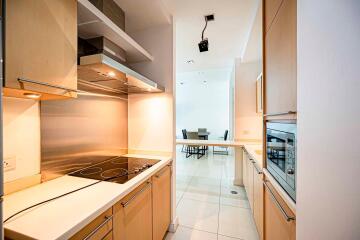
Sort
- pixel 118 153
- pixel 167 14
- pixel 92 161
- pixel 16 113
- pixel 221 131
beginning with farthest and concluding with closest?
pixel 221 131 < pixel 118 153 < pixel 167 14 < pixel 92 161 < pixel 16 113

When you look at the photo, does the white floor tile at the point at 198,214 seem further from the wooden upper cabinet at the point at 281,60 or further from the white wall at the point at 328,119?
the wooden upper cabinet at the point at 281,60

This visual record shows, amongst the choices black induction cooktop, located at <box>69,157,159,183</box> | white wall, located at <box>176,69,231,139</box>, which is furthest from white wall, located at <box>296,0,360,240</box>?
white wall, located at <box>176,69,231,139</box>

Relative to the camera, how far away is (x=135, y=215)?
1057mm

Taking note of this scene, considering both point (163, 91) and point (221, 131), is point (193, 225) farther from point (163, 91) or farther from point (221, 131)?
point (221, 131)

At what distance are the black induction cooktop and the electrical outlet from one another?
0.38 metres

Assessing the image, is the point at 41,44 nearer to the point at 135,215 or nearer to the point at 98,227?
the point at 98,227

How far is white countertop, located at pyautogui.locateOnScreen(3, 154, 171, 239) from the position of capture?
0.59 metres

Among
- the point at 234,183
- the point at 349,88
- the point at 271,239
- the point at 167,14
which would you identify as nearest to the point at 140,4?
the point at 167,14

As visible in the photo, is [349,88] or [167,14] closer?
[349,88]

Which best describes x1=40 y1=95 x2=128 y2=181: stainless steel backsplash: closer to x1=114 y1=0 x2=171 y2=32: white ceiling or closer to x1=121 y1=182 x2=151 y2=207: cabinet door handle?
x1=121 y1=182 x2=151 y2=207: cabinet door handle

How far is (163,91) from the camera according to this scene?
1733mm

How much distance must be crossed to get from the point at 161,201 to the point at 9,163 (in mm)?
1182

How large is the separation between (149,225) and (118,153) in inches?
34.6

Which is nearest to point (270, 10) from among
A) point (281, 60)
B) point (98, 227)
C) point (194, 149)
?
point (281, 60)
